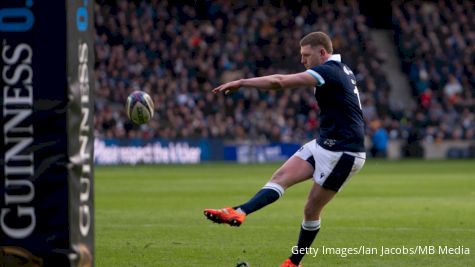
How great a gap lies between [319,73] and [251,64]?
33.3 meters

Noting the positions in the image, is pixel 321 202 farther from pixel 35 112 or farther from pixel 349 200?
pixel 349 200

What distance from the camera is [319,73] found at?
8.90m

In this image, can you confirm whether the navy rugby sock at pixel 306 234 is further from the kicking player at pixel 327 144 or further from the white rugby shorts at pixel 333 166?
the white rugby shorts at pixel 333 166

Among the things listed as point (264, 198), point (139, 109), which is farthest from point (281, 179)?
point (139, 109)

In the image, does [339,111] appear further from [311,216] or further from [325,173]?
[311,216]

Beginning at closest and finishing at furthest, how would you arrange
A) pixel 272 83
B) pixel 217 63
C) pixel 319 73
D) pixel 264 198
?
pixel 272 83 < pixel 319 73 < pixel 264 198 < pixel 217 63

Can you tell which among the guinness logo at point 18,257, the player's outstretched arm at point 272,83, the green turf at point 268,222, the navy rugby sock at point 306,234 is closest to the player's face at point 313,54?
the player's outstretched arm at point 272,83

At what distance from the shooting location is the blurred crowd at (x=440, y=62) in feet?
135

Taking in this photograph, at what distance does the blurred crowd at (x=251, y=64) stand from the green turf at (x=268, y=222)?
11.5 m

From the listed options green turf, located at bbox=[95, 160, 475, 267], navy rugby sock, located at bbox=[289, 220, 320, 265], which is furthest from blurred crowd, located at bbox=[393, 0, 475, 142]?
navy rugby sock, located at bbox=[289, 220, 320, 265]

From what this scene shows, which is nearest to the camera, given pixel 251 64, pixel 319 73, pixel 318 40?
pixel 319 73

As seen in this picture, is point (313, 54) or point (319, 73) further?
point (313, 54)

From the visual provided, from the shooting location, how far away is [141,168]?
3341cm

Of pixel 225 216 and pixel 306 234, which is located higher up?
pixel 225 216
